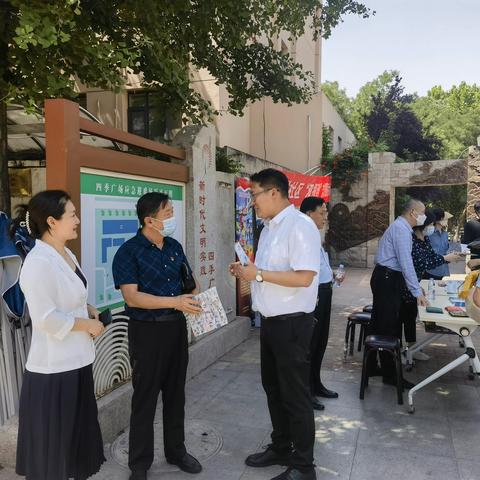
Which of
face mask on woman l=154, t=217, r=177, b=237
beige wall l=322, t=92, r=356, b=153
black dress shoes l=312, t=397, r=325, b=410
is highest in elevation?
beige wall l=322, t=92, r=356, b=153

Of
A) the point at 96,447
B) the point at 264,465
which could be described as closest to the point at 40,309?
the point at 96,447

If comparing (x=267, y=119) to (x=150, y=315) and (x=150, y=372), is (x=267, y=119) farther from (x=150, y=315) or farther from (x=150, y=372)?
(x=150, y=372)

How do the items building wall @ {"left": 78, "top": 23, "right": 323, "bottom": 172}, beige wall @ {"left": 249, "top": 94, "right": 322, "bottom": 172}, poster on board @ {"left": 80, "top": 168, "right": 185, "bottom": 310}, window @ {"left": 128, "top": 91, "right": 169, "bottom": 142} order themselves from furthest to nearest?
beige wall @ {"left": 249, "top": 94, "right": 322, "bottom": 172}
window @ {"left": 128, "top": 91, "right": 169, "bottom": 142}
building wall @ {"left": 78, "top": 23, "right": 323, "bottom": 172}
poster on board @ {"left": 80, "top": 168, "right": 185, "bottom": 310}

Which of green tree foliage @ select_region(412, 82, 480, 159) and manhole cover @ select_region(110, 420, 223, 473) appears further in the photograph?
green tree foliage @ select_region(412, 82, 480, 159)

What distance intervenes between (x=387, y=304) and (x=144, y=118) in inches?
240

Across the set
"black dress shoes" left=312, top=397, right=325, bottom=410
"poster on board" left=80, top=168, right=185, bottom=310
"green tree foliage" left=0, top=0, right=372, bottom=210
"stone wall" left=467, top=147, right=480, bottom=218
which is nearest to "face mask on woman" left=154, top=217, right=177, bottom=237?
"poster on board" left=80, top=168, right=185, bottom=310

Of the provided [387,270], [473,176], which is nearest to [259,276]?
[387,270]

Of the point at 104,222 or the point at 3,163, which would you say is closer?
the point at 104,222

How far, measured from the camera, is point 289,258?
2506 millimetres

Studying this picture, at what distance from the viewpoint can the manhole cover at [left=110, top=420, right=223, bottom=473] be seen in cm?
286

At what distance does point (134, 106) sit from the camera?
852 centimetres

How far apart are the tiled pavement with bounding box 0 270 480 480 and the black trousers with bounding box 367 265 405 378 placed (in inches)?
9.5

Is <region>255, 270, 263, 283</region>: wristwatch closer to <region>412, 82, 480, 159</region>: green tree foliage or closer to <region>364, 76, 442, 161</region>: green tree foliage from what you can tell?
<region>364, 76, 442, 161</region>: green tree foliage

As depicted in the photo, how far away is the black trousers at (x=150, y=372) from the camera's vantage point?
8.34 ft
